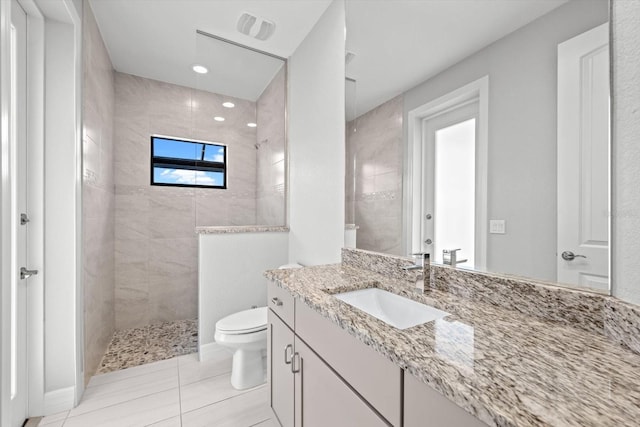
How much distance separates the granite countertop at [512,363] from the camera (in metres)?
0.41

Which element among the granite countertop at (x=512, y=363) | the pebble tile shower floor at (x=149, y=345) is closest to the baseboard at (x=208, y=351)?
the pebble tile shower floor at (x=149, y=345)

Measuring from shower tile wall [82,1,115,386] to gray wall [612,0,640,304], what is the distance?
250 cm

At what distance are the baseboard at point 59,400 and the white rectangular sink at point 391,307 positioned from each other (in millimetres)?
1789

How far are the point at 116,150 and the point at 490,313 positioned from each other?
11.1ft

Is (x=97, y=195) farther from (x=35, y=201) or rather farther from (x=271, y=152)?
(x=271, y=152)

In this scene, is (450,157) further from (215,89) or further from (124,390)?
(215,89)

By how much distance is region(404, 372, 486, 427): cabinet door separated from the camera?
1.59 ft

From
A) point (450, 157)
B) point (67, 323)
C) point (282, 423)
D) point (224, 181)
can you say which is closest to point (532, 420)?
point (450, 157)

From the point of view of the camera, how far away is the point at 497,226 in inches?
36.8

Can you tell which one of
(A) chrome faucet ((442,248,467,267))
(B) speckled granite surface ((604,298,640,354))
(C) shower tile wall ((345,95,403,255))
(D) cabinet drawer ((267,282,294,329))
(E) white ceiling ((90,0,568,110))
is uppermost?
(E) white ceiling ((90,0,568,110))

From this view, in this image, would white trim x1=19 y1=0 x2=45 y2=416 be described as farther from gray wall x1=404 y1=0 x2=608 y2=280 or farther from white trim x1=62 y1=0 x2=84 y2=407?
gray wall x1=404 y1=0 x2=608 y2=280

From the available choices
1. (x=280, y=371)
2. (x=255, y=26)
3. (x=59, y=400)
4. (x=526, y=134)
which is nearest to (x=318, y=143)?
(x=255, y=26)

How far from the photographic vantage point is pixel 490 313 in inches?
32.8

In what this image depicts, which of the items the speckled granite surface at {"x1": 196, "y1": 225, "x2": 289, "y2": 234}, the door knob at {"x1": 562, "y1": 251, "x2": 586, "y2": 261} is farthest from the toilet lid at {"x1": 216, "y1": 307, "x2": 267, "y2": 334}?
the door knob at {"x1": 562, "y1": 251, "x2": 586, "y2": 261}
